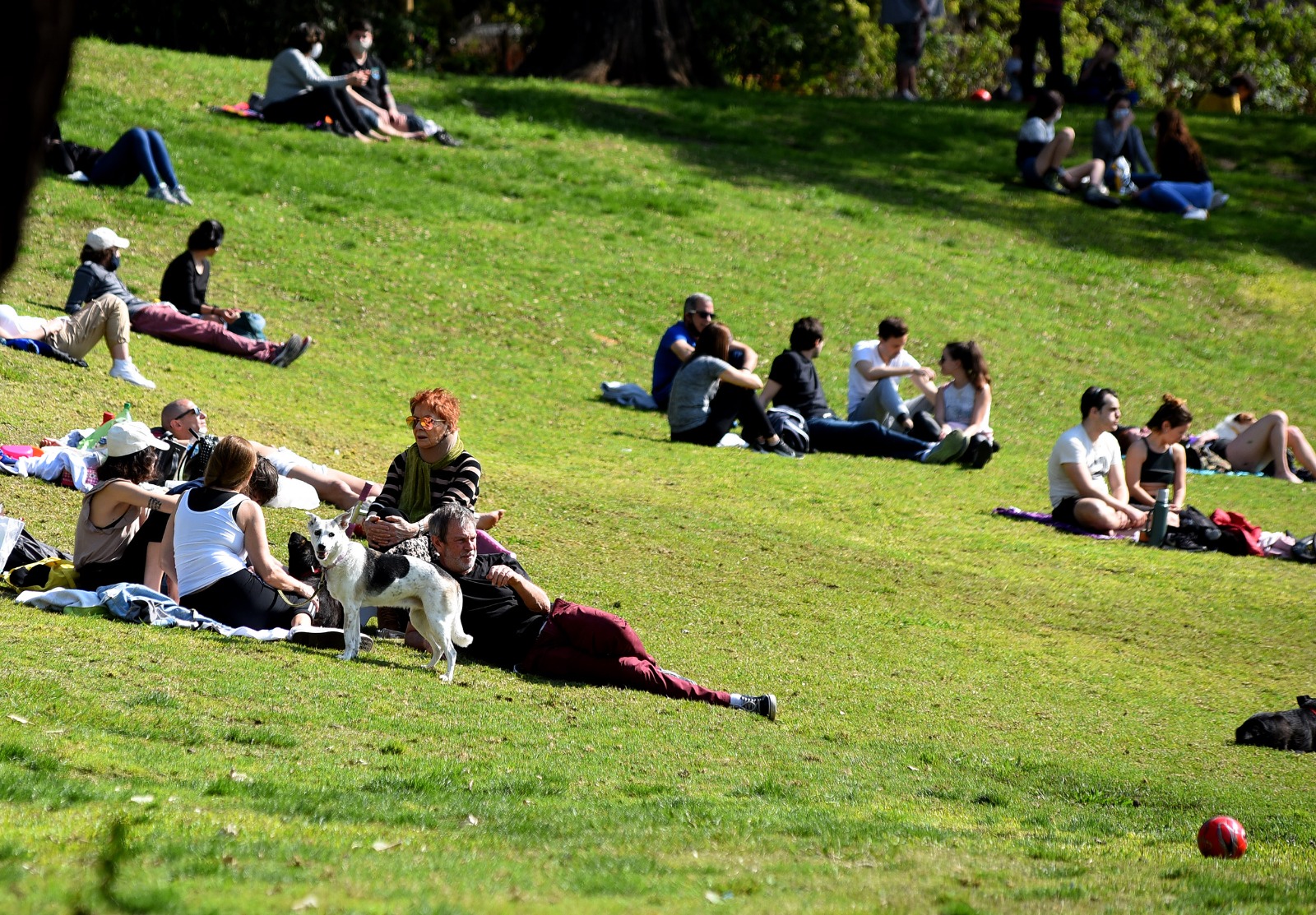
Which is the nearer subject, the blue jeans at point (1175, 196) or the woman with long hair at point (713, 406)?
the woman with long hair at point (713, 406)

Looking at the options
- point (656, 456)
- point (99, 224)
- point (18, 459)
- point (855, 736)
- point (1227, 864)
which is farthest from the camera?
point (99, 224)

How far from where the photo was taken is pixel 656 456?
47.6 ft

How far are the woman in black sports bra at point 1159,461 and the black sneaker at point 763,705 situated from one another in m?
7.08

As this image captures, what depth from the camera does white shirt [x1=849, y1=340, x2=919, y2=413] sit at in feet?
52.4

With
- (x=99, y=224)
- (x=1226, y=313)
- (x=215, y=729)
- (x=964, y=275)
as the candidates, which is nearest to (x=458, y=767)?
(x=215, y=729)

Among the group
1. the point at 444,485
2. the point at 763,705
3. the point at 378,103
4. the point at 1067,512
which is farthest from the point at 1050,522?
the point at 378,103

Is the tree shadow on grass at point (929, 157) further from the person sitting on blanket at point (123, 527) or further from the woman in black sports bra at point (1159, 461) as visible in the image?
the person sitting on blanket at point (123, 527)

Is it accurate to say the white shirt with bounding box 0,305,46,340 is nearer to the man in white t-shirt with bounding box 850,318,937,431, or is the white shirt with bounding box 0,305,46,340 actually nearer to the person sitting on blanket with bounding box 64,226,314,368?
the person sitting on blanket with bounding box 64,226,314,368

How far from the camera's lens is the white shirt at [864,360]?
15961 mm

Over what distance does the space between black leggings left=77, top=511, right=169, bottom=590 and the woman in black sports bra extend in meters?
8.93

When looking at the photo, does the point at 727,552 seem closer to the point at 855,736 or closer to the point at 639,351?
the point at 855,736

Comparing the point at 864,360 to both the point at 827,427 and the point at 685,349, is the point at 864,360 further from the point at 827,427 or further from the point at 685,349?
the point at 685,349

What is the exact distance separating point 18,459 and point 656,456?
19.8ft

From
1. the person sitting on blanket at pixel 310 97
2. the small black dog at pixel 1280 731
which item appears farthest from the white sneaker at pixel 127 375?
the person sitting on blanket at pixel 310 97
